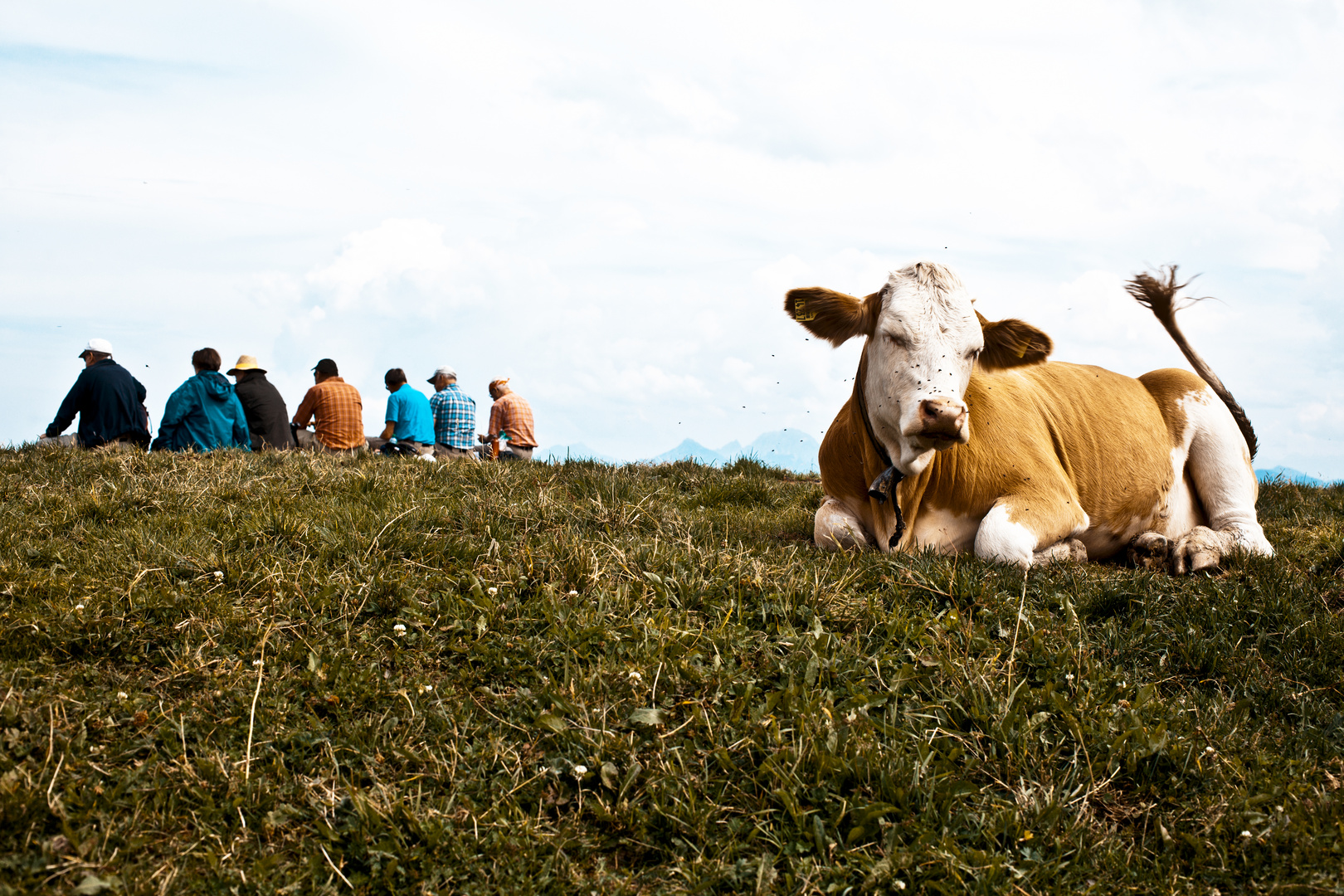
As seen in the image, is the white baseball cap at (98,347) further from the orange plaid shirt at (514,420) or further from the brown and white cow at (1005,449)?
the brown and white cow at (1005,449)

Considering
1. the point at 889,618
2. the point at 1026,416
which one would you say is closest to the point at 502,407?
the point at 1026,416

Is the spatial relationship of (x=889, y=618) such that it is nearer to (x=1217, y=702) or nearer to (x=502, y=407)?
(x=1217, y=702)

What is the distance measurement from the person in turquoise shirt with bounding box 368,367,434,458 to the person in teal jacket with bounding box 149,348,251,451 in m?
2.74

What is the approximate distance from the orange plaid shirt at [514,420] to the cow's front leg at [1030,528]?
1113 cm

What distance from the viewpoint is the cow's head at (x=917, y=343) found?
5.49 meters

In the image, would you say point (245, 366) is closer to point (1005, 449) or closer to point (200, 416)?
point (200, 416)

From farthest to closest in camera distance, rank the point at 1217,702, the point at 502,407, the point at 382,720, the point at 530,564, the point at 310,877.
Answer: the point at 502,407 < the point at 530,564 < the point at 1217,702 < the point at 382,720 < the point at 310,877

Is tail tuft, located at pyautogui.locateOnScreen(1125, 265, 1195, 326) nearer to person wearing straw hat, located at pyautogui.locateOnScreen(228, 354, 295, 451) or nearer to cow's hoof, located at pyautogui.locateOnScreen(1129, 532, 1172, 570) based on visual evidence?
cow's hoof, located at pyautogui.locateOnScreen(1129, 532, 1172, 570)

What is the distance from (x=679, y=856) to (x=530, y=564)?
1.98m

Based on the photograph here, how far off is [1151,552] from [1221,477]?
43.6 inches

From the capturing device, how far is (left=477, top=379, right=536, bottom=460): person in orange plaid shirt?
53.0 ft

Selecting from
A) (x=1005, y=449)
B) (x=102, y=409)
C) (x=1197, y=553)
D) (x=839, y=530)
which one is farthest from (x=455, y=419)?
(x=1197, y=553)

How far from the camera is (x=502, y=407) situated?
16.2m

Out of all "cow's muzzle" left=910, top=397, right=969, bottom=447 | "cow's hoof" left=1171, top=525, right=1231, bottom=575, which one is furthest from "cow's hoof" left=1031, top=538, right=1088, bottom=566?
"cow's muzzle" left=910, top=397, right=969, bottom=447
